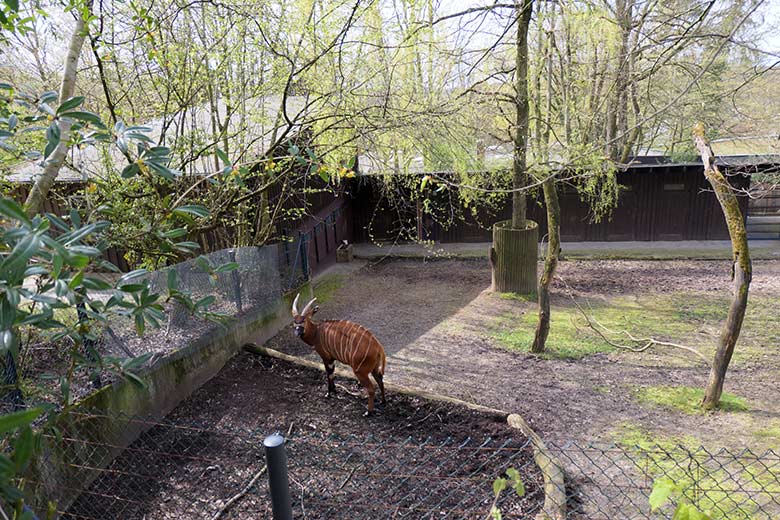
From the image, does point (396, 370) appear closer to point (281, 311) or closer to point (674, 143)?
point (281, 311)

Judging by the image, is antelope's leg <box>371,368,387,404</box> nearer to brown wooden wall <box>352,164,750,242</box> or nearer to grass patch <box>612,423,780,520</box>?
grass patch <box>612,423,780,520</box>

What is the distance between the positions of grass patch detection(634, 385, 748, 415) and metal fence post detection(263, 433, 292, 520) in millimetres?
4029

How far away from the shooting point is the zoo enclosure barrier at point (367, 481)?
3.32 metres

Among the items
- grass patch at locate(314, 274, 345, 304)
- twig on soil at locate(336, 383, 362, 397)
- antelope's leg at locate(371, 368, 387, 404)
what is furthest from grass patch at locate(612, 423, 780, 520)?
grass patch at locate(314, 274, 345, 304)

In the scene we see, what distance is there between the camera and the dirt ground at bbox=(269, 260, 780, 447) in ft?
15.2

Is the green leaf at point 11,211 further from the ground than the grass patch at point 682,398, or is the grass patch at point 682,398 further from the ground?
the green leaf at point 11,211

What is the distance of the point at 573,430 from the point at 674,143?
1027cm

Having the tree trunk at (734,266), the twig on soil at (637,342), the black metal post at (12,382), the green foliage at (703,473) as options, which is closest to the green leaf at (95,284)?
the black metal post at (12,382)

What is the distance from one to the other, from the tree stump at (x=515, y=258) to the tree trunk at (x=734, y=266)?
13.4 ft

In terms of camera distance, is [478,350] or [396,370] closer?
[396,370]

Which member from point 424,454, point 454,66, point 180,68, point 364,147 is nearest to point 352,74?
point 364,147

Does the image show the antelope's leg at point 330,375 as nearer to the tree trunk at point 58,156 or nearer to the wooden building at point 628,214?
the tree trunk at point 58,156

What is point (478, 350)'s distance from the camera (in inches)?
259

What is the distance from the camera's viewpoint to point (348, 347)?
15.4 ft
